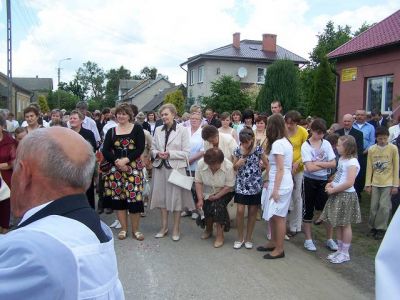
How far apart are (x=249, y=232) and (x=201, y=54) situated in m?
37.2

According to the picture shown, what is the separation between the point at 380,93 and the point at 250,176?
43.0 feet

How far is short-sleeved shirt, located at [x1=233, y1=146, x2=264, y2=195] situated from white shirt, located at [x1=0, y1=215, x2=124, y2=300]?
16.4 feet

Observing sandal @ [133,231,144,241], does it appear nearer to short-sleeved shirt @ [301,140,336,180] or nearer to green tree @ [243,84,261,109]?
short-sleeved shirt @ [301,140,336,180]

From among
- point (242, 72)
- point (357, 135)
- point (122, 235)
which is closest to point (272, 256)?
point (122, 235)

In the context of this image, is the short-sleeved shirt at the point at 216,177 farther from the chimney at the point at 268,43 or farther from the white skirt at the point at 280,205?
the chimney at the point at 268,43

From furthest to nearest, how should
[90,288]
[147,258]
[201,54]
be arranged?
[201,54] → [147,258] → [90,288]

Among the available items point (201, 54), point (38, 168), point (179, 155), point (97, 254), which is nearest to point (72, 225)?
point (97, 254)

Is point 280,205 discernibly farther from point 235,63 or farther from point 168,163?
point 235,63

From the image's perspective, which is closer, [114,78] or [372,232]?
[372,232]

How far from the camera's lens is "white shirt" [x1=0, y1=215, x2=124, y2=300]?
4.61 ft

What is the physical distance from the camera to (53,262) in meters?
1.44

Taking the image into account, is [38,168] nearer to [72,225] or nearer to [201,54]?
[72,225]

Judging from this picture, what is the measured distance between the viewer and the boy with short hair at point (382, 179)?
23.3 ft

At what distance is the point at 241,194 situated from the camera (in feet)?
21.6
